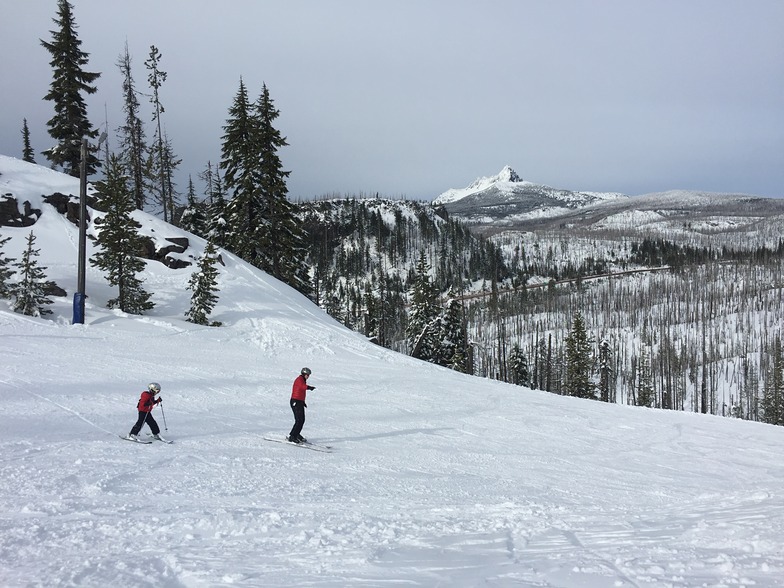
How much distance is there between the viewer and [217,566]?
16.4 ft

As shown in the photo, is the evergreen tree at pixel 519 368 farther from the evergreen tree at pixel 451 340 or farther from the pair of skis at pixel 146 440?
the pair of skis at pixel 146 440

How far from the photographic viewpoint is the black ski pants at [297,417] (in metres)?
10.6

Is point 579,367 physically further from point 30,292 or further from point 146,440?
point 146,440

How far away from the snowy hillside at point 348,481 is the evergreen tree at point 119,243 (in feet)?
9.82

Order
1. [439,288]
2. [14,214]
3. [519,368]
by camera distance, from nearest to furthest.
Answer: [14,214]
[519,368]
[439,288]

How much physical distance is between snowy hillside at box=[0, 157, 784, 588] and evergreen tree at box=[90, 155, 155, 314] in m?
2.99

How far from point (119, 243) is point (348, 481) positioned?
18334 millimetres

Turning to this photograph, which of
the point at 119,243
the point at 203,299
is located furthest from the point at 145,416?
the point at 119,243

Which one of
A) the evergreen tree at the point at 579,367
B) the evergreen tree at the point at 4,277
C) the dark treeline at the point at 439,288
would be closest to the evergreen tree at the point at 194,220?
the dark treeline at the point at 439,288

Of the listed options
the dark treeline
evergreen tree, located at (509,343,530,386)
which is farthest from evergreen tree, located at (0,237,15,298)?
evergreen tree, located at (509,343,530,386)

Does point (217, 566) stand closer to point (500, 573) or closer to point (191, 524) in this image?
point (191, 524)

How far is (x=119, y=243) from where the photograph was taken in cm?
2183

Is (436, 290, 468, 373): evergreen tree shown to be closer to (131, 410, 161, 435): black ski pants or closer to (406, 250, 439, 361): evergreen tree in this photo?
(406, 250, 439, 361): evergreen tree

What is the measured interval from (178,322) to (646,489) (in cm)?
1932
